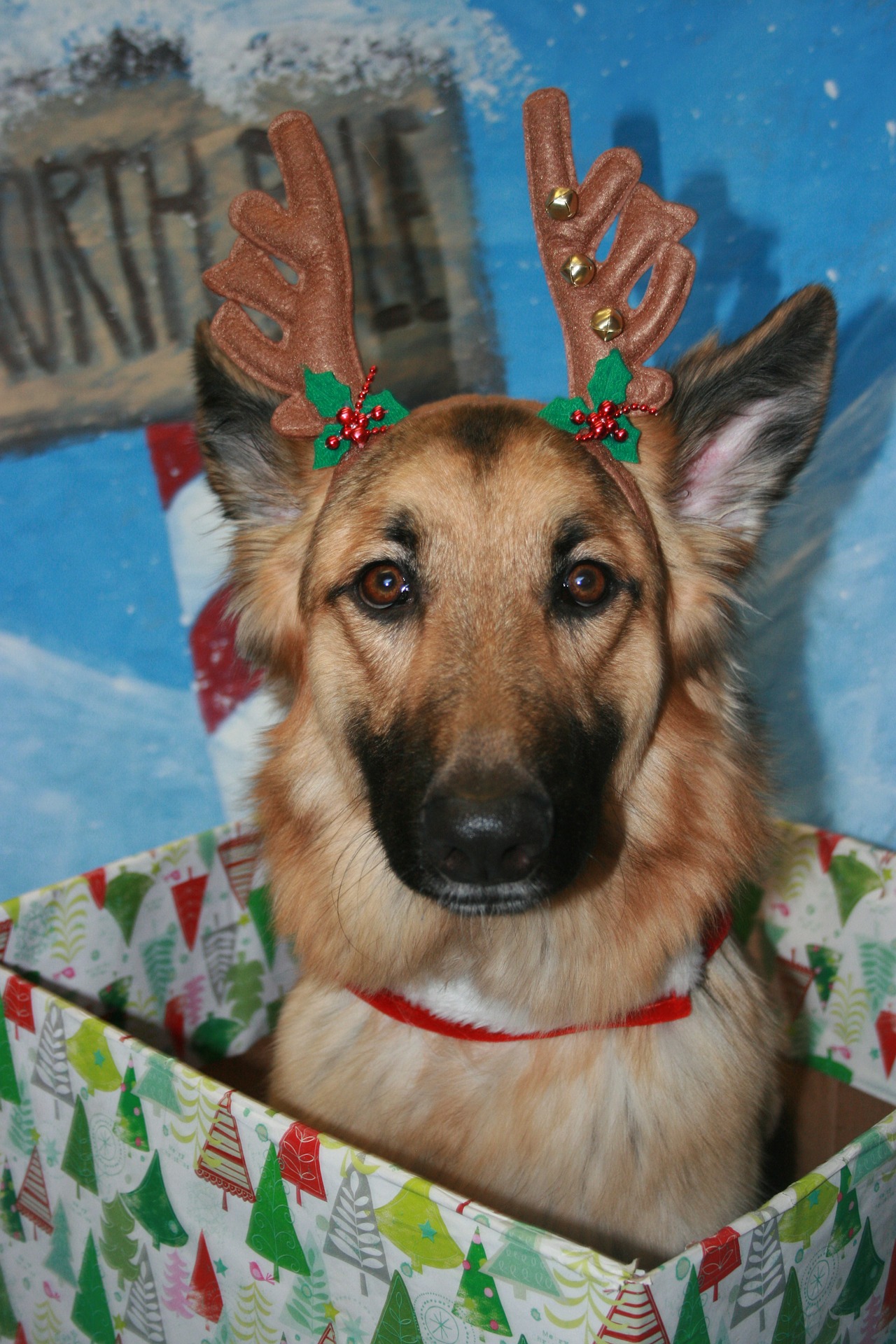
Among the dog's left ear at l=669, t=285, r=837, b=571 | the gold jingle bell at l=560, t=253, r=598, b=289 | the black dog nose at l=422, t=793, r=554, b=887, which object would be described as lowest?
the black dog nose at l=422, t=793, r=554, b=887

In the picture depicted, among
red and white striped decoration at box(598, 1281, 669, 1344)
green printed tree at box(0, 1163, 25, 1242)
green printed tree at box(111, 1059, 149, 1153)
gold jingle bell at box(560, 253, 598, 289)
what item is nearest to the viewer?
red and white striped decoration at box(598, 1281, 669, 1344)

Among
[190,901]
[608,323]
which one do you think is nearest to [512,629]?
[608,323]

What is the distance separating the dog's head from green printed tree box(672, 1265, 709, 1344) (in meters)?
0.52

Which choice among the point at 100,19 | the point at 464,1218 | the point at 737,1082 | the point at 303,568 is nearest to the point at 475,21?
the point at 100,19

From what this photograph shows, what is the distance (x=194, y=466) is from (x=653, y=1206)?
8.75ft

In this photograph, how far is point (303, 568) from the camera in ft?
6.81

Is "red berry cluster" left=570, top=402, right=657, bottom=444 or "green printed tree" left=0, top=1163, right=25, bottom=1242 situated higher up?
"red berry cluster" left=570, top=402, right=657, bottom=444

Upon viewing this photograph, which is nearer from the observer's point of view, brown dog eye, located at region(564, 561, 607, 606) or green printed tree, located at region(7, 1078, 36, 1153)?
brown dog eye, located at region(564, 561, 607, 606)

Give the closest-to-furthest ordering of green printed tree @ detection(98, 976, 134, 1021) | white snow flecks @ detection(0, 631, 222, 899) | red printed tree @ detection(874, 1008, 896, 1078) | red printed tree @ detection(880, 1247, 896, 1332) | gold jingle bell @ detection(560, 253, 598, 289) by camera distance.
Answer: red printed tree @ detection(880, 1247, 896, 1332)
gold jingle bell @ detection(560, 253, 598, 289)
red printed tree @ detection(874, 1008, 896, 1078)
green printed tree @ detection(98, 976, 134, 1021)
white snow flecks @ detection(0, 631, 222, 899)

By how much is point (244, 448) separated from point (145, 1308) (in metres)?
1.63

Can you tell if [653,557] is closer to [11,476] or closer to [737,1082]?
[737,1082]

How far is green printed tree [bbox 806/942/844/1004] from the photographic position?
265 cm

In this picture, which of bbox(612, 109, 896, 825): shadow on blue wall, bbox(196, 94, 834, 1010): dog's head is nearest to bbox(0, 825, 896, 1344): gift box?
bbox(196, 94, 834, 1010): dog's head

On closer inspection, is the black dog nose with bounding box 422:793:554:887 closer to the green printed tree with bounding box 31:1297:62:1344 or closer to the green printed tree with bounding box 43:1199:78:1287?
the green printed tree with bounding box 43:1199:78:1287
